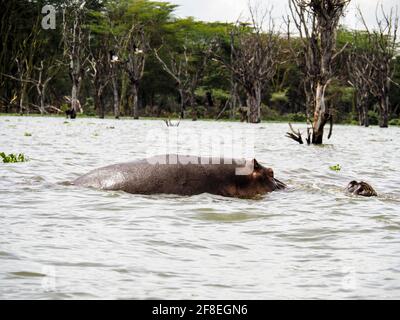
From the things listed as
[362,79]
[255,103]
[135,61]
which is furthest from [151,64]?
[362,79]

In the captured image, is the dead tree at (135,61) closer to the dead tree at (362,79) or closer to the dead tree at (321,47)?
the dead tree at (362,79)

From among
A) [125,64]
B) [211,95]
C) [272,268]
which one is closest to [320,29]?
[272,268]

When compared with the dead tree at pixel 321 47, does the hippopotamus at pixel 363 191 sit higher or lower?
lower

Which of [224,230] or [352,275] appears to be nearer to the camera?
[352,275]

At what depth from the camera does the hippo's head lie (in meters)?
8.27

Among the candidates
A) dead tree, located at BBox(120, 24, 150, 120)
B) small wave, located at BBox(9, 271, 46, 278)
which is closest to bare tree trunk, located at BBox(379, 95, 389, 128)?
→ dead tree, located at BBox(120, 24, 150, 120)

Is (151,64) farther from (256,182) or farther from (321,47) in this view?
(256,182)

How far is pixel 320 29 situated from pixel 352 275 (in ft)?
55.5

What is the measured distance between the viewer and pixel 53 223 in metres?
6.00

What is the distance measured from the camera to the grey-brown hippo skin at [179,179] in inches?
316

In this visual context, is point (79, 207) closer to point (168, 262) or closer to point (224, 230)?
point (224, 230)

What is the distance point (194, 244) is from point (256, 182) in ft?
10.1

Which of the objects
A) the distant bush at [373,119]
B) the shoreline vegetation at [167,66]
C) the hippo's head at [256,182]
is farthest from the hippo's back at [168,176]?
the distant bush at [373,119]

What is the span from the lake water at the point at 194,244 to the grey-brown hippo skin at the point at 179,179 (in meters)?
0.23
